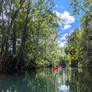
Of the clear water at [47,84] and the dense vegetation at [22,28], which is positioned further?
the dense vegetation at [22,28]

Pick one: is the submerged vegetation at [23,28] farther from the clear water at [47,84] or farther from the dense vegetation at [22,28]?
the clear water at [47,84]

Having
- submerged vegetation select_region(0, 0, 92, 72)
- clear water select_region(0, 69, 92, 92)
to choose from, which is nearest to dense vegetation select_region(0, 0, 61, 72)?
submerged vegetation select_region(0, 0, 92, 72)

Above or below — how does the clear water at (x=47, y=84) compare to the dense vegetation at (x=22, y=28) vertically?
below

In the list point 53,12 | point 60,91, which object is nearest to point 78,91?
point 60,91

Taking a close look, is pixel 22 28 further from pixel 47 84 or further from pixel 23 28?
pixel 47 84

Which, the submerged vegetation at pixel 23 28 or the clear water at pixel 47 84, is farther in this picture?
the submerged vegetation at pixel 23 28

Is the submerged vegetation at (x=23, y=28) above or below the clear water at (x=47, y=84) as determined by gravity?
above

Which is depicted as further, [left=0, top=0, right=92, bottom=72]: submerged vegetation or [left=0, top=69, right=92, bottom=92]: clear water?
[left=0, top=0, right=92, bottom=72]: submerged vegetation

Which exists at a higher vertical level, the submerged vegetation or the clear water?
the submerged vegetation

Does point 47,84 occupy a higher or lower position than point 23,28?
lower

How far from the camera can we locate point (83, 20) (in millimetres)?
10656

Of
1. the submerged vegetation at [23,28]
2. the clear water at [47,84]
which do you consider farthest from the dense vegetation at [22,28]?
the clear water at [47,84]

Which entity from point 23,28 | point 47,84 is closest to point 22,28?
point 23,28

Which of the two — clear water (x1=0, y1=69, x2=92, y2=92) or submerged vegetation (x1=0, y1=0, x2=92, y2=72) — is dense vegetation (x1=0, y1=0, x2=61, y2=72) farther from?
clear water (x1=0, y1=69, x2=92, y2=92)
